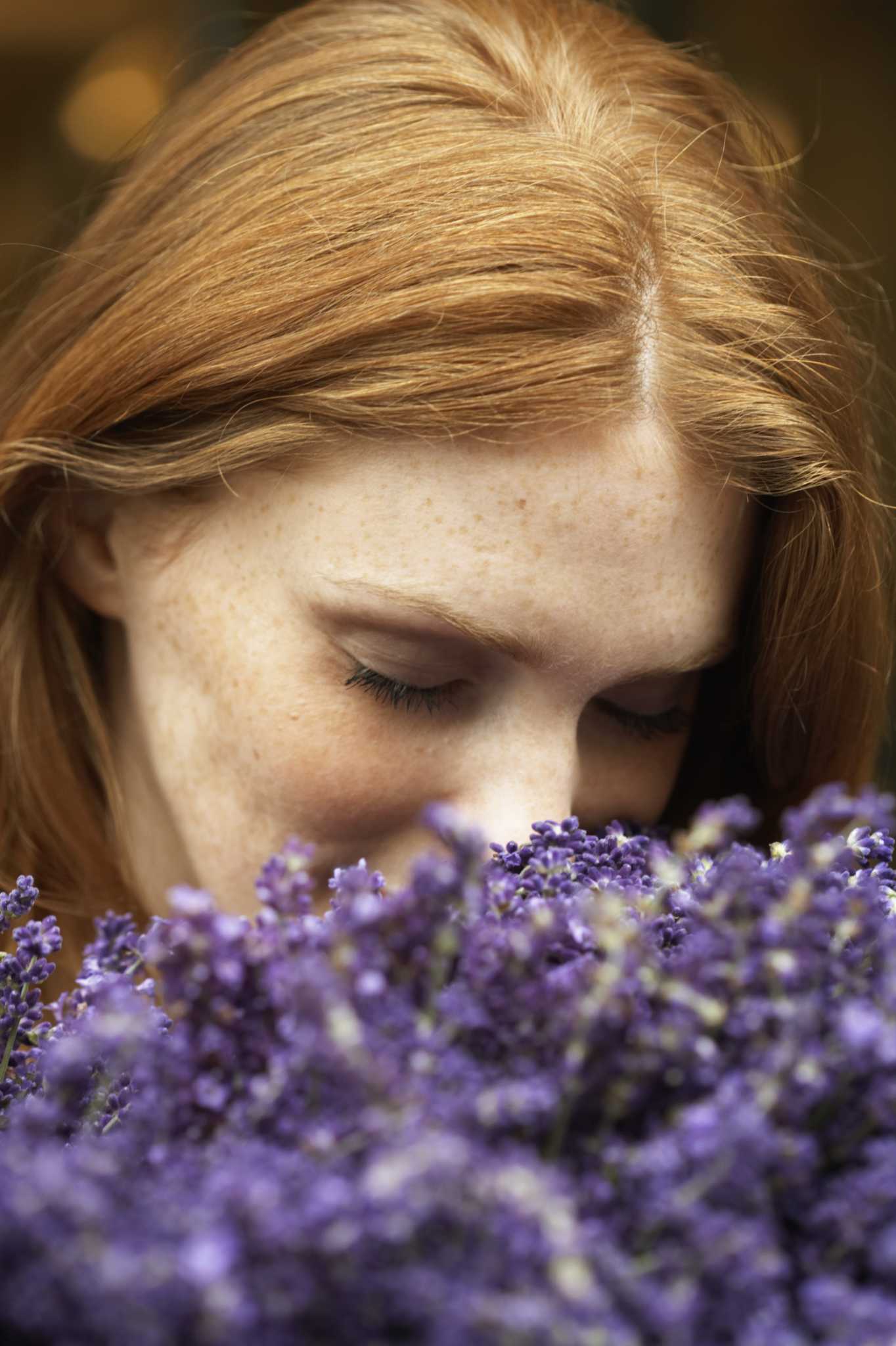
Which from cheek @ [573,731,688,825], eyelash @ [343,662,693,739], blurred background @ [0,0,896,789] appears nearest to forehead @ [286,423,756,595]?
eyelash @ [343,662,693,739]

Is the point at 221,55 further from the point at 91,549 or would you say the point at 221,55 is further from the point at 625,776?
the point at 625,776

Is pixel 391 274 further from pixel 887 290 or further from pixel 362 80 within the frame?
pixel 887 290

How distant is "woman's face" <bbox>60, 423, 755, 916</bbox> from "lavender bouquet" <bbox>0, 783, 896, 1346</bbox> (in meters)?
0.38

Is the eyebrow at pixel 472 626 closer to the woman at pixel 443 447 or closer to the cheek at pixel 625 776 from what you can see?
the woman at pixel 443 447

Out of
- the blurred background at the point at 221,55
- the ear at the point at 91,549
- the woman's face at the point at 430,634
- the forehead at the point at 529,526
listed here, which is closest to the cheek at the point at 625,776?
the woman's face at the point at 430,634

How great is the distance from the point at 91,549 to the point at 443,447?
52cm

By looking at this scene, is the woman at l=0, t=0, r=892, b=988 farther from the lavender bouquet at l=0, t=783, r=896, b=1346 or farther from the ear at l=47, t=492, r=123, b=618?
the lavender bouquet at l=0, t=783, r=896, b=1346

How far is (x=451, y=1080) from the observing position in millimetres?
519

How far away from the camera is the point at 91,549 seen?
4.52 feet

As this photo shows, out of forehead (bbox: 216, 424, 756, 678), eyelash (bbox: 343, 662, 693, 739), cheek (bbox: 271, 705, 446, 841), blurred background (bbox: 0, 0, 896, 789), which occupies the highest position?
blurred background (bbox: 0, 0, 896, 789)

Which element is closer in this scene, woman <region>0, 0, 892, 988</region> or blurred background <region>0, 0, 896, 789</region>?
woman <region>0, 0, 892, 988</region>

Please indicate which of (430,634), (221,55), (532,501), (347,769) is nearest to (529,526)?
(532,501)

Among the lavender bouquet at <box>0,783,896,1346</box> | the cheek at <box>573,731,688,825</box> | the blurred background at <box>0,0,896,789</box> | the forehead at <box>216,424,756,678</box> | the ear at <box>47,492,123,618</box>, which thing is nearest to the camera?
the lavender bouquet at <box>0,783,896,1346</box>

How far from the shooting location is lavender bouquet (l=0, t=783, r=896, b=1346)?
0.44m
